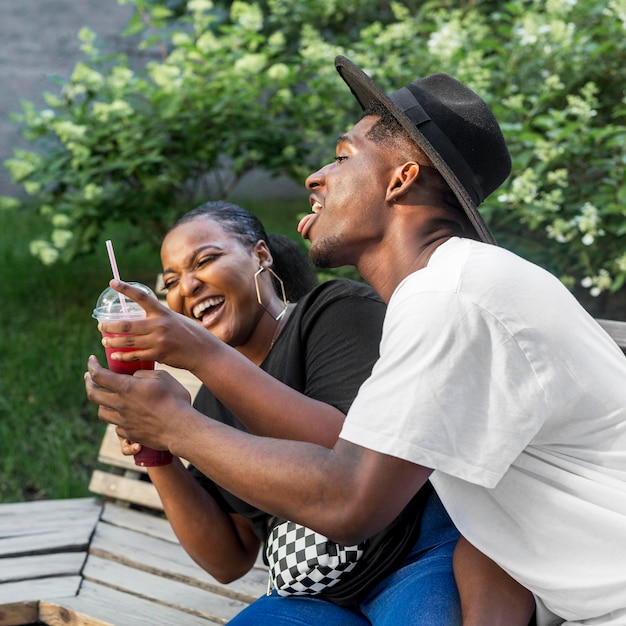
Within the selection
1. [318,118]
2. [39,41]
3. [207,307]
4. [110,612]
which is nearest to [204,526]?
[110,612]

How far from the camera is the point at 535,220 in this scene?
3699 mm

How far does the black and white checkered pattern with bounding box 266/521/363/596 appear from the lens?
213 centimetres

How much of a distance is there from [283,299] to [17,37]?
538cm

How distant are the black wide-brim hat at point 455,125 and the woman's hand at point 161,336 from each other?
581 millimetres

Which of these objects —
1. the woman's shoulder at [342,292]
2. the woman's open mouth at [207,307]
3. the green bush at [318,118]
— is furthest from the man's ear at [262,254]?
the green bush at [318,118]

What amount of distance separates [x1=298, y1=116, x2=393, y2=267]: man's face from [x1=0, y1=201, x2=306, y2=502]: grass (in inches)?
106

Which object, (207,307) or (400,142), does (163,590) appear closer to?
(207,307)

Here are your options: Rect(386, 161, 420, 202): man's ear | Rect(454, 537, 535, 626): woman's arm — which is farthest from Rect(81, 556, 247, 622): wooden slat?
Rect(386, 161, 420, 202): man's ear

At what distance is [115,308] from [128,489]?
178 centimetres

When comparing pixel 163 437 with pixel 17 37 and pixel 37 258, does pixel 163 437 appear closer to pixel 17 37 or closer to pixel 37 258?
pixel 37 258

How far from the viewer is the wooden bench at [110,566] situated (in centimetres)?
280

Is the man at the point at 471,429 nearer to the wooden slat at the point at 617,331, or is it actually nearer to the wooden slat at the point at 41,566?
the wooden slat at the point at 617,331

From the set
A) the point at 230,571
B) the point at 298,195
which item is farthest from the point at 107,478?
the point at 298,195

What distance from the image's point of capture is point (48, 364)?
4.96m
